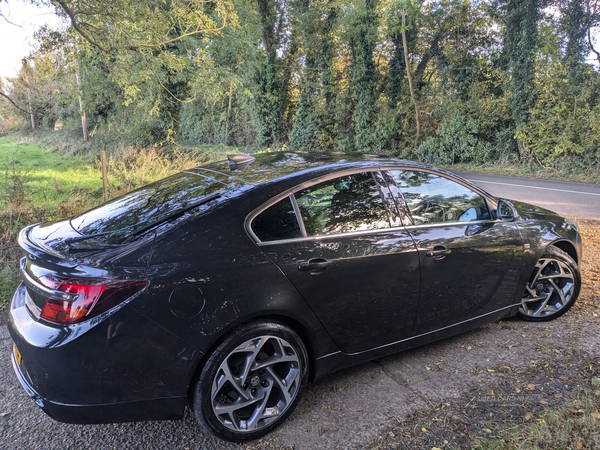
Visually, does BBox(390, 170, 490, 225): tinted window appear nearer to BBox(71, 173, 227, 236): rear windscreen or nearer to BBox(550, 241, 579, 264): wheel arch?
BBox(550, 241, 579, 264): wheel arch

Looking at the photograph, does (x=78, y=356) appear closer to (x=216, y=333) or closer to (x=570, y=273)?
(x=216, y=333)

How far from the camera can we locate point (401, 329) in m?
2.93

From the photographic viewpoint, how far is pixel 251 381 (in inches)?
94.1

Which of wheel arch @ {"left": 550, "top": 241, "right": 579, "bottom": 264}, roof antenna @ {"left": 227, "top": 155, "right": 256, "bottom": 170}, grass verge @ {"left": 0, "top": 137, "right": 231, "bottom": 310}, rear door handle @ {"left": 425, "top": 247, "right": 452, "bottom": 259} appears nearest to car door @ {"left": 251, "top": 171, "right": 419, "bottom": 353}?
rear door handle @ {"left": 425, "top": 247, "right": 452, "bottom": 259}

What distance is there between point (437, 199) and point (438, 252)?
1.53 ft

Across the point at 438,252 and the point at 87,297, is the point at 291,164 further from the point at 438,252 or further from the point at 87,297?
the point at 87,297

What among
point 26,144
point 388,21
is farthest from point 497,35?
point 26,144

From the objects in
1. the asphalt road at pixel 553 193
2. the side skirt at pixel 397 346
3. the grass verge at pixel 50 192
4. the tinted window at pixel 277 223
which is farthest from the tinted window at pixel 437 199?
the asphalt road at pixel 553 193

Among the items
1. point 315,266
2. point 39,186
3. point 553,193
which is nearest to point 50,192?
point 39,186

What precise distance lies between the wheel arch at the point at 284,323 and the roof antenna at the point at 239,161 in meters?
1.25

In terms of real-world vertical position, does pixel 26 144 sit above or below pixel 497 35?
below

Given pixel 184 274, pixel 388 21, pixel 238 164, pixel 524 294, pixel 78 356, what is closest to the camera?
pixel 78 356

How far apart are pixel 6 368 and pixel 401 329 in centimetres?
311

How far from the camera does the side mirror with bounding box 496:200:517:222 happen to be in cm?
343
